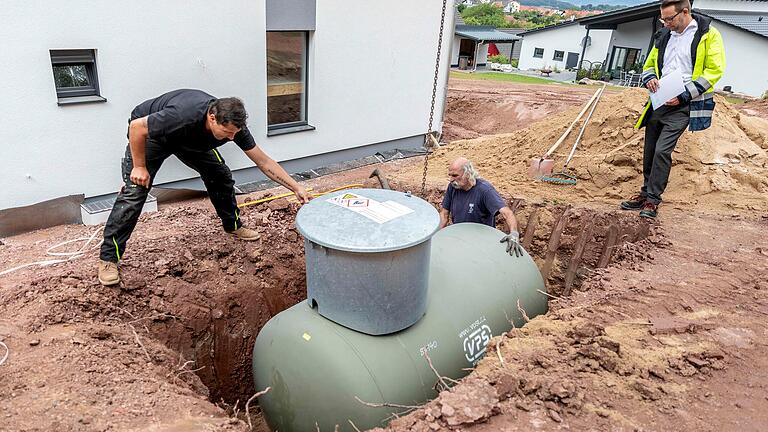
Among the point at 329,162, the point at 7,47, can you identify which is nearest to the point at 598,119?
the point at 329,162

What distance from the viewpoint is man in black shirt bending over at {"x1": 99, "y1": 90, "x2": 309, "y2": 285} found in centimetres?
379

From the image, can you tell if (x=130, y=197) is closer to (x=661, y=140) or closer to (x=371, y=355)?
(x=371, y=355)

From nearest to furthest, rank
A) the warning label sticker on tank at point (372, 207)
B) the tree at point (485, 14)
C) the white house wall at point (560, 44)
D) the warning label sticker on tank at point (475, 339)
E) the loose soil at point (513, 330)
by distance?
the loose soil at point (513, 330) < the warning label sticker on tank at point (372, 207) < the warning label sticker on tank at point (475, 339) < the white house wall at point (560, 44) < the tree at point (485, 14)

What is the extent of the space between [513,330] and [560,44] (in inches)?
1370

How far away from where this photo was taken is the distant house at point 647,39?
2352cm

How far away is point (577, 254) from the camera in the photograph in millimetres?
6406

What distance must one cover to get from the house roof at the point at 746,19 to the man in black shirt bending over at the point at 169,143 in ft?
87.3

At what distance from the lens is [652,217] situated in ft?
19.1

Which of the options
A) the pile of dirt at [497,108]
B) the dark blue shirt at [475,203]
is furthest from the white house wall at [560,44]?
the dark blue shirt at [475,203]

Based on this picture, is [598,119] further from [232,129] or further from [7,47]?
[7,47]

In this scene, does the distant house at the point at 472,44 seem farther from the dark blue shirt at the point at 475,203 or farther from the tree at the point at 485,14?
the tree at the point at 485,14

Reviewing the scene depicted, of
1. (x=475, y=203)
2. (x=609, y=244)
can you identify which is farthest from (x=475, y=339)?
(x=609, y=244)

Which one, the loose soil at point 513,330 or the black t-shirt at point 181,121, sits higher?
the black t-shirt at point 181,121

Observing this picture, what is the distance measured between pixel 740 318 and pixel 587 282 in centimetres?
117
